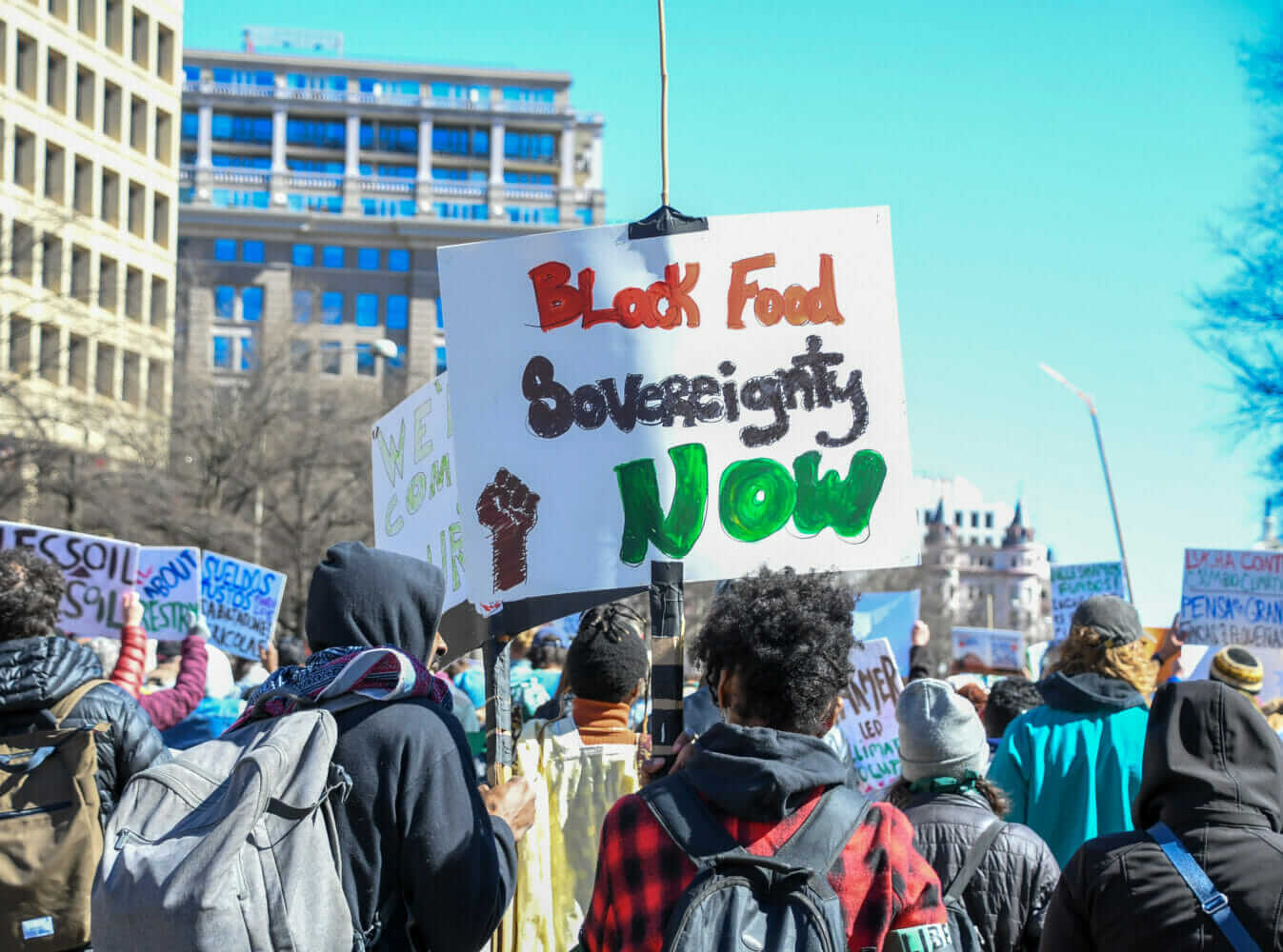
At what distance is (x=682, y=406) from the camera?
4.42 meters

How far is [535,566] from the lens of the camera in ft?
14.5

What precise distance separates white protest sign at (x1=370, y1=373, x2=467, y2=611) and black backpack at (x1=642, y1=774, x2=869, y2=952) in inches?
102

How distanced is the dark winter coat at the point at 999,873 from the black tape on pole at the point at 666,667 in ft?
2.11

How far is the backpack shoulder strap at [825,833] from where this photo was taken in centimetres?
258

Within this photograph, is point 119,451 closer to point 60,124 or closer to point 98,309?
point 98,309

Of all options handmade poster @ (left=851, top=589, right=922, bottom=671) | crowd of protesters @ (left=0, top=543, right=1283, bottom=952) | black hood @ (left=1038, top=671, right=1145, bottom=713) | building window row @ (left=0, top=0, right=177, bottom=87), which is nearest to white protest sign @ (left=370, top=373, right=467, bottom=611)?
crowd of protesters @ (left=0, top=543, right=1283, bottom=952)

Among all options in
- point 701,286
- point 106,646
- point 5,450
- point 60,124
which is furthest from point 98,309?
point 701,286

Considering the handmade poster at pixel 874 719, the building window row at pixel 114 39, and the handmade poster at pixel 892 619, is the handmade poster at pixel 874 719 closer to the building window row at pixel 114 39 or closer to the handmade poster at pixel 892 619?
the handmade poster at pixel 892 619

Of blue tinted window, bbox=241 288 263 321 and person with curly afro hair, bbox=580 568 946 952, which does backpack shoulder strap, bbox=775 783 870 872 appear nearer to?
person with curly afro hair, bbox=580 568 946 952

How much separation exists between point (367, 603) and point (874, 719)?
536cm

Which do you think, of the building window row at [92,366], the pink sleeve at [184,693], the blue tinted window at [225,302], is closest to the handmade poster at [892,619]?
the pink sleeve at [184,693]

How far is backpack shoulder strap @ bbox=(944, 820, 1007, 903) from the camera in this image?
11.7 ft

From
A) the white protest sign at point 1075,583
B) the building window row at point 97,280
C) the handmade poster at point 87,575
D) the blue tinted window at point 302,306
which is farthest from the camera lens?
the blue tinted window at point 302,306

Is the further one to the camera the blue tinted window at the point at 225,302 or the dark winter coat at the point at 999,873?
the blue tinted window at the point at 225,302
